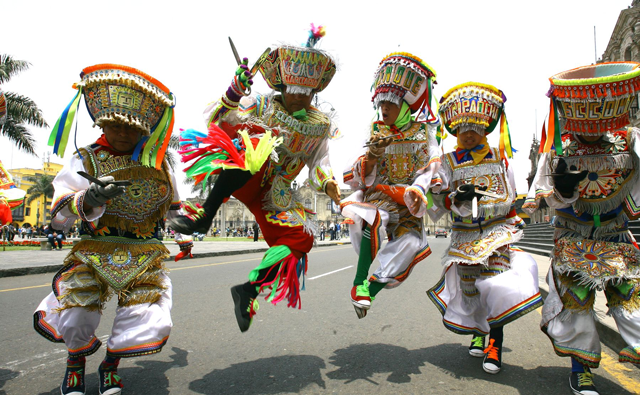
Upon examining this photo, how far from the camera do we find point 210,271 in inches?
410

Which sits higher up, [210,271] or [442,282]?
[442,282]

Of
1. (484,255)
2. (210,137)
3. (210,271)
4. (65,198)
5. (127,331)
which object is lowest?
(210,271)

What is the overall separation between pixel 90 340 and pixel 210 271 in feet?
25.2

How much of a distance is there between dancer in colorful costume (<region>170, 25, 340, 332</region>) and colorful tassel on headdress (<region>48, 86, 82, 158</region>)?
0.78 meters

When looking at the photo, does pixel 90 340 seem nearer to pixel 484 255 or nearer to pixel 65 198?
pixel 65 198

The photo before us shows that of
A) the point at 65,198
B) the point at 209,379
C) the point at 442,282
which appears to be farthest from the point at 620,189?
the point at 65,198

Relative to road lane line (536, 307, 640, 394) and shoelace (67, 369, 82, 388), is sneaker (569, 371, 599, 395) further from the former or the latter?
shoelace (67, 369, 82, 388)

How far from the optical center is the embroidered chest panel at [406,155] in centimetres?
387

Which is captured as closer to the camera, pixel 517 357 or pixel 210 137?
pixel 210 137

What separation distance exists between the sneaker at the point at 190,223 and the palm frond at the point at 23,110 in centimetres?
2034

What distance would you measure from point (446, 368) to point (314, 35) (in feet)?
9.64

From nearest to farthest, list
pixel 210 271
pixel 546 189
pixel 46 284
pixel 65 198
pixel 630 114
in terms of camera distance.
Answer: pixel 65 198
pixel 630 114
pixel 546 189
pixel 46 284
pixel 210 271

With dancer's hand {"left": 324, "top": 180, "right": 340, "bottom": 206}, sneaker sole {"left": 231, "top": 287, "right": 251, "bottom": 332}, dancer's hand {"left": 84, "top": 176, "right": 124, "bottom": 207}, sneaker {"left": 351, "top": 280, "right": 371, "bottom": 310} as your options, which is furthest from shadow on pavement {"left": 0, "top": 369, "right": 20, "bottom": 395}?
dancer's hand {"left": 324, "top": 180, "right": 340, "bottom": 206}

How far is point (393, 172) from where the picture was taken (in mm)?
3916
